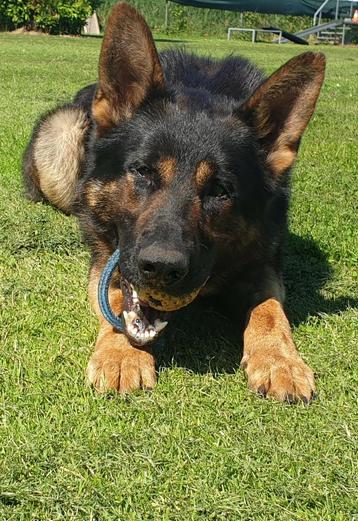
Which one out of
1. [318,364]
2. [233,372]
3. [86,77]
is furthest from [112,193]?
[86,77]

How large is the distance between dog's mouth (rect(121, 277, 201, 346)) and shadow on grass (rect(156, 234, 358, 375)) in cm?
15

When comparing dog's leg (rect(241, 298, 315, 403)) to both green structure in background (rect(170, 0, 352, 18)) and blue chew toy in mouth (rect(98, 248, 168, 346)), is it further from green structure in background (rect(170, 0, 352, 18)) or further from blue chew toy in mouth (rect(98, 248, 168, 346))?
green structure in background (rect(170, 0, 352, 18))

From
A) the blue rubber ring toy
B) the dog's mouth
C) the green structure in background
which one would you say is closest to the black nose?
the dog's mouth

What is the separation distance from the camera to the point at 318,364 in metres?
3.19

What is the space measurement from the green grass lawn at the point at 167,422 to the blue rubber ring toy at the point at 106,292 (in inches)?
6.6

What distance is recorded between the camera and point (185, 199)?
121 inches

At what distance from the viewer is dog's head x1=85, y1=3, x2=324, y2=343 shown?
9.71 feet

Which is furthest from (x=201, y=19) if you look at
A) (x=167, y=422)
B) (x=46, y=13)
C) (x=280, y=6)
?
(x=167, y=422)

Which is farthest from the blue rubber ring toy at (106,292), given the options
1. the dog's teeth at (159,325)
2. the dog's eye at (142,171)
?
the dog's eye at (142,171)

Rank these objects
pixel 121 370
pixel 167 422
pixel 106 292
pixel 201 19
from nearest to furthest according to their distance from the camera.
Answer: pixel 167 422
pixel 121 370
pixel 106 292
pixel 201 19

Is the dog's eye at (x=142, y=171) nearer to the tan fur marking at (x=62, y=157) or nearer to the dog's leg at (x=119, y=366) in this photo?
the dog's leg at (x=119, y=366)

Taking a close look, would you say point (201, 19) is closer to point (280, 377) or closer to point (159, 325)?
point (159, 325)

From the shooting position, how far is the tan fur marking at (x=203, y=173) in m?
3.17

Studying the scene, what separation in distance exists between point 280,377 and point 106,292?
999 mm
